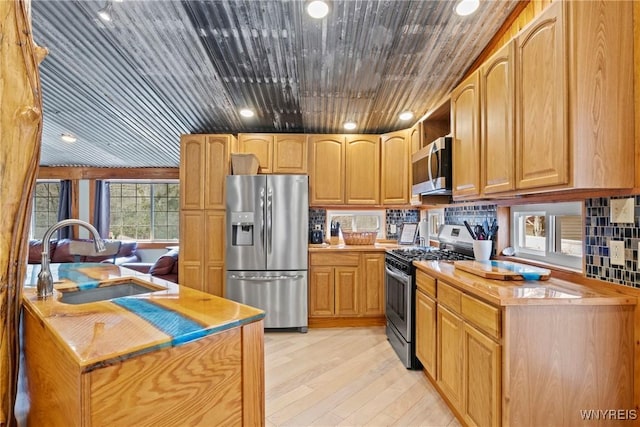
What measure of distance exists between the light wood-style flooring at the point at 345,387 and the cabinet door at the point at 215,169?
5.42 feet

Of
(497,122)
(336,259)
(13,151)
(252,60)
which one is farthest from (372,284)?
(13,151)

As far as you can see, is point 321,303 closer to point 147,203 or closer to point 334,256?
point 334,256

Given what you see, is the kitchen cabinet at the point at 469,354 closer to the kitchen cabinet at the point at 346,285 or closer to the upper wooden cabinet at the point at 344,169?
the kitchen cabinet at the point at 346,285

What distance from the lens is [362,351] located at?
2.95m

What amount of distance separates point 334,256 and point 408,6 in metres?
2.43

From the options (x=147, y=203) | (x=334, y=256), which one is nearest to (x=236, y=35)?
(x=334, y=256)

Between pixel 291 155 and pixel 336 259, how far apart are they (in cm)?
133

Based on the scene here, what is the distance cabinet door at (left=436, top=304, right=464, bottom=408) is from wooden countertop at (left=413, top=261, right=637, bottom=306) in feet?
0.77

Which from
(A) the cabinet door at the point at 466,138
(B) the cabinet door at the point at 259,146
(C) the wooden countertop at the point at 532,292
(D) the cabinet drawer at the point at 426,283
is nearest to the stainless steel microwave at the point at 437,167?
(A) the cabinet door at the point at 466,138

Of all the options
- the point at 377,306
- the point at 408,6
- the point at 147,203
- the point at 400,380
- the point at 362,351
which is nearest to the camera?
the point at 408,6

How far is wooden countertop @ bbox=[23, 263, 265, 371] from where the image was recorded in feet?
2.92

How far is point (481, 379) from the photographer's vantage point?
161 centimetres

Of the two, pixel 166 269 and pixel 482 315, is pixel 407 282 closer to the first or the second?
pixel 482 315

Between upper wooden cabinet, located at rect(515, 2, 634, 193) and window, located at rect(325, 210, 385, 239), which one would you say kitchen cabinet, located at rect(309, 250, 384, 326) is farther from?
upper wooden cabinet, located at rect(515, 2, 634, 193)
